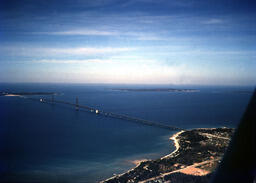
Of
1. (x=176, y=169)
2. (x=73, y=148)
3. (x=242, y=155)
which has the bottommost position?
(x=73, y=148)

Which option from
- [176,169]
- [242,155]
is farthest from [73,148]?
[242,155]

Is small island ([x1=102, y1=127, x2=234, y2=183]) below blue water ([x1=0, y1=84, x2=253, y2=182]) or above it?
above

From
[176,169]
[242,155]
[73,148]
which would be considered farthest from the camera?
[73,148]

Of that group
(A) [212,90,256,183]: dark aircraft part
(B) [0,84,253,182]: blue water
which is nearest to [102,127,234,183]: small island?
(B) [0,84,253,182]: blue water

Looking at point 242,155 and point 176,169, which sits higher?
point 242,155

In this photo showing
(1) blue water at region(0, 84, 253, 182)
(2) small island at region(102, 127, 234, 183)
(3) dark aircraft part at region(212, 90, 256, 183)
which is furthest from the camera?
(1) blue water at region(0, 84, 253, 182)

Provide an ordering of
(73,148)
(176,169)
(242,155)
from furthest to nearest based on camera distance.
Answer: (73,148)
(176,169)
(242,155)

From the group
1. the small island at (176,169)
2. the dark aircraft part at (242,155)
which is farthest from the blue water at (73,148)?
the dark aircraft part at (242,155)

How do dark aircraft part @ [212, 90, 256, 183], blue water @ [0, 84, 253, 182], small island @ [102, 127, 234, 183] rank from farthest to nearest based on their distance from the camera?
blue water @ [0, 84, 253, 182] < small island @ [102, 127, 234, 183] < dark aircraft part @ [212, 90, 256, 183]

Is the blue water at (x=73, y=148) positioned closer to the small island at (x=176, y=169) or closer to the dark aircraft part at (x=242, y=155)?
the small island at (x=176, y=169)

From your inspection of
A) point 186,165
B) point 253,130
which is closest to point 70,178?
point 186,165

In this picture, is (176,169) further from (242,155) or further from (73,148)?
(242,155)

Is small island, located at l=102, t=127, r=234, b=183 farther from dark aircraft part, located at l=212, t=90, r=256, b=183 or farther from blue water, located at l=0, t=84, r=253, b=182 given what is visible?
dark aircraft part, located at l=212, t=90, r=256, b=183
